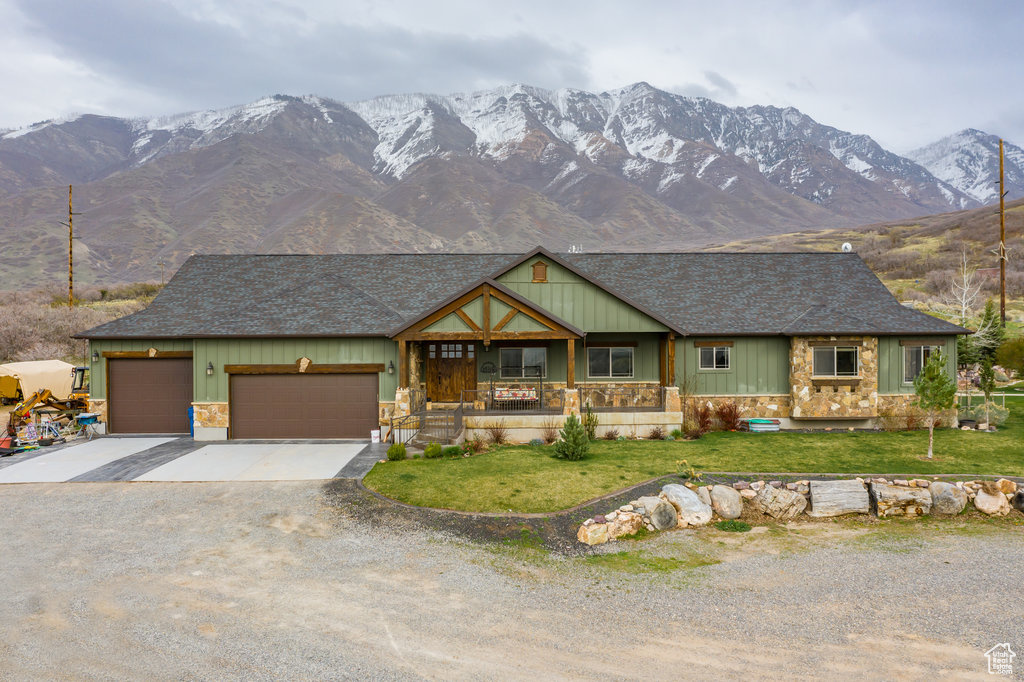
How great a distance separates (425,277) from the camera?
869 inches

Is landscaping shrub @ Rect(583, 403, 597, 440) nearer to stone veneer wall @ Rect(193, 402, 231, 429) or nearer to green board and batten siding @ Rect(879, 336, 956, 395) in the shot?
green board and batten siding @ Rect(879, 336, 956, 395)

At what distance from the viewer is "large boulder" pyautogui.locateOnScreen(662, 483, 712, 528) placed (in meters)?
10.4

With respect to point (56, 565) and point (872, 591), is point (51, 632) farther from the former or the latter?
Result: point (872, 591)

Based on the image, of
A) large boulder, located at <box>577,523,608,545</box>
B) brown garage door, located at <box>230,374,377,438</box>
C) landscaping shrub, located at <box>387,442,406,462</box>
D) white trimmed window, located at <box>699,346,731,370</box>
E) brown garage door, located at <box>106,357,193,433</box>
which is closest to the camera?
large boulder, located at <box>577,523,608,545</box>

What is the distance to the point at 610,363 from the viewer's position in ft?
64.5

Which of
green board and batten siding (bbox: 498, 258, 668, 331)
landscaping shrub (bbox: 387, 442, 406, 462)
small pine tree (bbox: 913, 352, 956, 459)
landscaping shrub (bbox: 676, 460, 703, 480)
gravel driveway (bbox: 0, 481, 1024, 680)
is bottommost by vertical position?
gravel driveway (bbox: 0, 481, 1024, 680)

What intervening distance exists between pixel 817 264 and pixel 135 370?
2610 centimetres

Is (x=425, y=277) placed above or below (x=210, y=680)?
above

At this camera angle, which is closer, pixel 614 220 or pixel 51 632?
pixel 51 632

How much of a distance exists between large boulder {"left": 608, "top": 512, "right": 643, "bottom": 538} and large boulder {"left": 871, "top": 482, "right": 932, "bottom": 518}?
4.95 m

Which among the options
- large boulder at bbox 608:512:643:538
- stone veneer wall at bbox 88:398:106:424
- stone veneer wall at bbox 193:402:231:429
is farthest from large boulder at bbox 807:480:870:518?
stone veneer wall at bbox 88:398:106:424

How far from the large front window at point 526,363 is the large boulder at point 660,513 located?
944 centimetres

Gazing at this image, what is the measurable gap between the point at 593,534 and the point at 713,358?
11.5 metres

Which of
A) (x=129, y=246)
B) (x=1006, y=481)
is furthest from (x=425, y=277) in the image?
(x=129, y=246)
